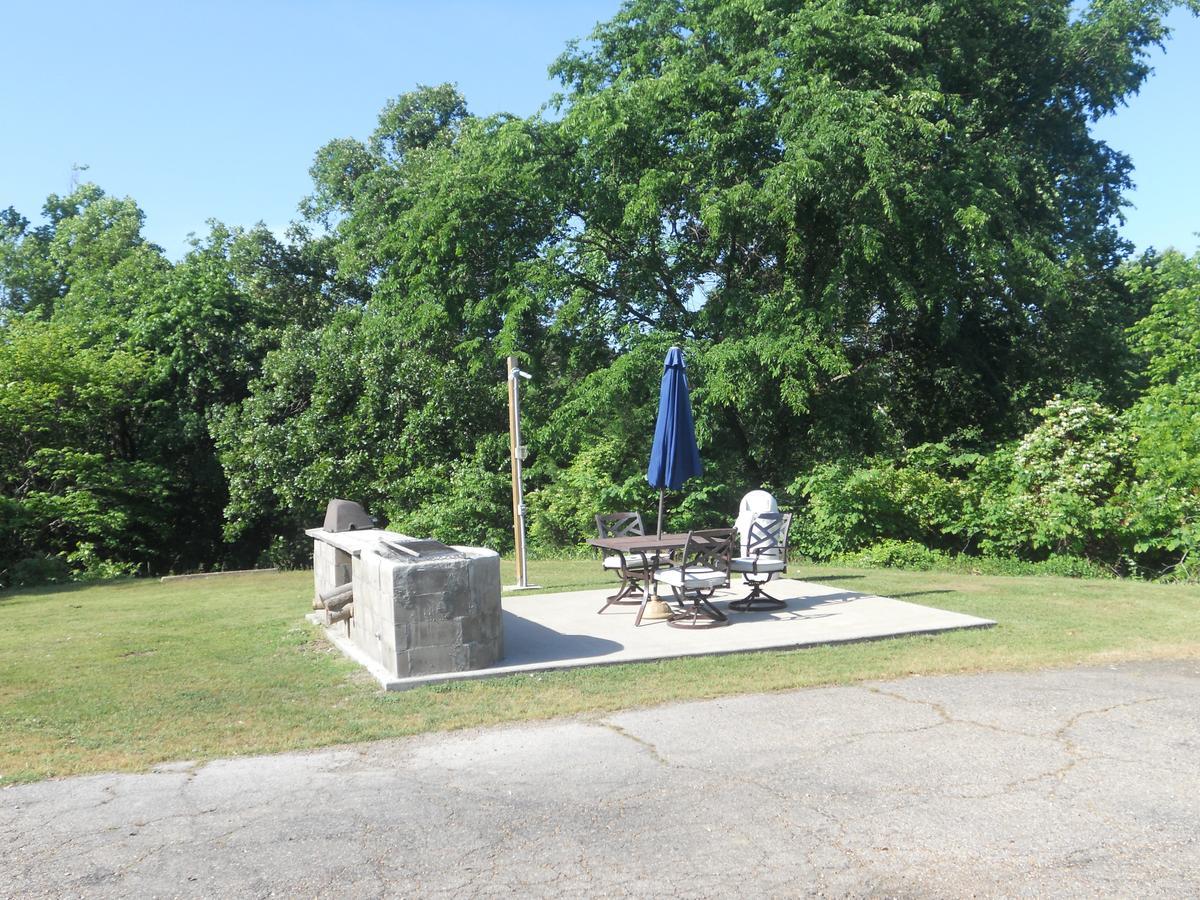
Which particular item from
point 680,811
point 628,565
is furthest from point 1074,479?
point 680,811

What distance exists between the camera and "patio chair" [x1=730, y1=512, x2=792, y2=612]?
9977 mm

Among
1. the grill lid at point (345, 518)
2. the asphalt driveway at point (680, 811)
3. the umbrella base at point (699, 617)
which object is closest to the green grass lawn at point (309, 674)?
the asphalt driveway at point (680, 811)

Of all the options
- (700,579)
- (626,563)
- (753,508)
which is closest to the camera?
(700,579)

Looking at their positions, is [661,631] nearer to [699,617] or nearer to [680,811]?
[699,617]

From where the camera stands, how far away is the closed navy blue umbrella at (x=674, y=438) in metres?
10.4

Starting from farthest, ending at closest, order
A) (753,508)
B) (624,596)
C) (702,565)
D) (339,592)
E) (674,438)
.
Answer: (753,508)
(702,565)
(624,596)
(674,438)
(339,592)

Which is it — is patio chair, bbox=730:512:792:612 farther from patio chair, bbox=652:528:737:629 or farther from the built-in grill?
the built-in grill

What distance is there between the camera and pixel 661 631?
9.19m

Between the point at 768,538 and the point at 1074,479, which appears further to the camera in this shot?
the point at 1074,479

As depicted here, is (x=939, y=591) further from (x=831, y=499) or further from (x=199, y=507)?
(x=199, y=507)

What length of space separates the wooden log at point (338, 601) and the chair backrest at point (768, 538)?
3.97m

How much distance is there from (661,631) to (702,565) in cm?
211

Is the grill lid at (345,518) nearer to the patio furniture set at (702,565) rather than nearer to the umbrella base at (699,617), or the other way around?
the patio furniture set at (702,565)

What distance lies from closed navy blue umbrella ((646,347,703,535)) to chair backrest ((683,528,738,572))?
662mm
